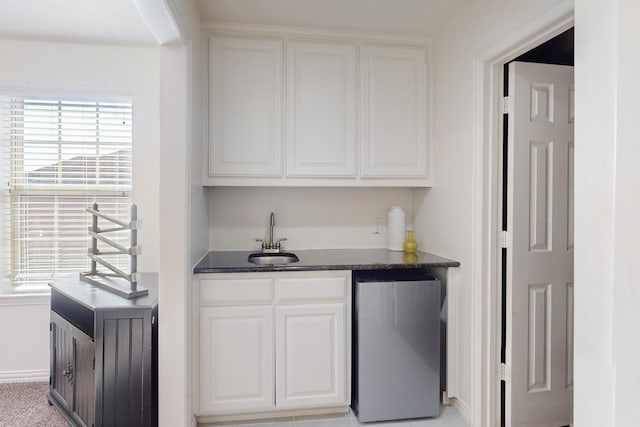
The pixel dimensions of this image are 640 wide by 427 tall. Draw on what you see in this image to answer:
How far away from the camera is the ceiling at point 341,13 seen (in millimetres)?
2204

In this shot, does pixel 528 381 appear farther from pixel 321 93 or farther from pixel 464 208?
pixel 321 93

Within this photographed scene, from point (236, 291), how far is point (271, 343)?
1.20 feet

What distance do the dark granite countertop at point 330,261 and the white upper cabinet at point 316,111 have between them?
49cm

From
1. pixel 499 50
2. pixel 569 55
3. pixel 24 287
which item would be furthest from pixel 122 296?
pixel 569 55

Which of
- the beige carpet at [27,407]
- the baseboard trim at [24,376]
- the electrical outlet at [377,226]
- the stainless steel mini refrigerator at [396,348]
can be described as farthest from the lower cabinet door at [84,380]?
the electrical outlet at [377,226]

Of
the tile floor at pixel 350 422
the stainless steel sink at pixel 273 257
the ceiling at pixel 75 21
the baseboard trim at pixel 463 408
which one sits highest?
the ceiling at pixel 75 21

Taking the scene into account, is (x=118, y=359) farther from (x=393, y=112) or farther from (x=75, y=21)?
(x=393, y=112)

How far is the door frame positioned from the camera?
6.80ft

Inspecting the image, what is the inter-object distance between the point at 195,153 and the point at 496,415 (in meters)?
2.25

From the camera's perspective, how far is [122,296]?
204 cm

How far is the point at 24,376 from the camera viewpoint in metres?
2.70
